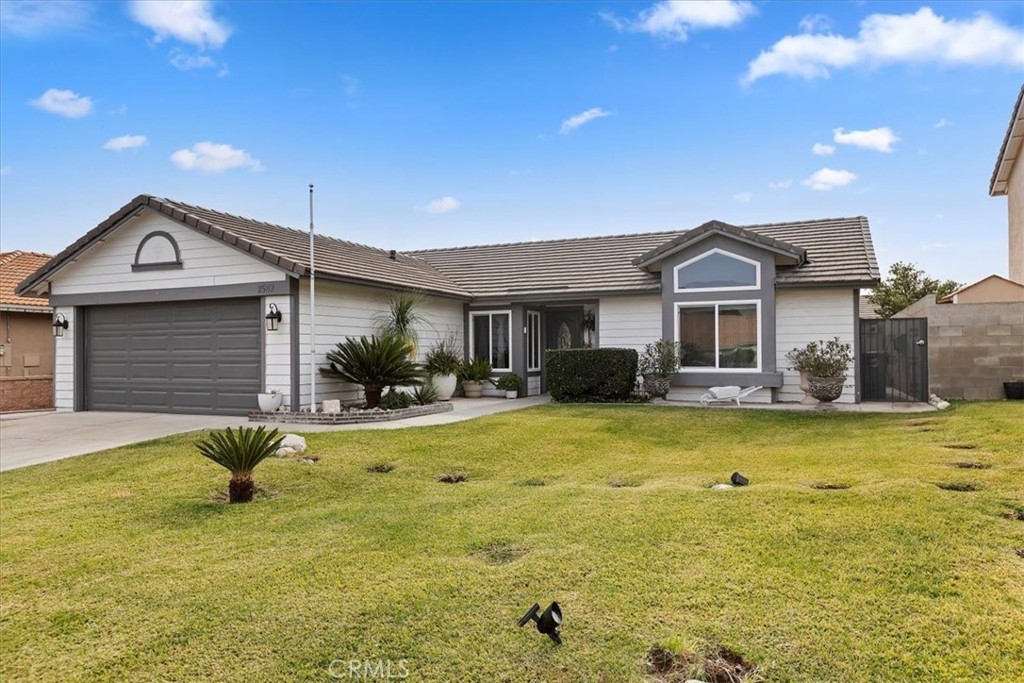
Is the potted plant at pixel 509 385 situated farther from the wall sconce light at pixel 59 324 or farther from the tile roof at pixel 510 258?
the wall sconce light at pixel 59 324

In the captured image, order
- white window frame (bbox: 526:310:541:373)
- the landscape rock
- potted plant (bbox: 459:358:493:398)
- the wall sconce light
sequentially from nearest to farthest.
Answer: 1. the landscape rock
2. the wall sconce light
3. potted plant (bbox: 459:358:493:398)
4. white window frame (bbox: 526:310:541:373)

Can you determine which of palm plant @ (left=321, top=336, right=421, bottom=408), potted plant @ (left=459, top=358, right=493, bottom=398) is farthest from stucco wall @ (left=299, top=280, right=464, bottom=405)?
potted plant @ (left=459, top=358, right=493, bottom=398)

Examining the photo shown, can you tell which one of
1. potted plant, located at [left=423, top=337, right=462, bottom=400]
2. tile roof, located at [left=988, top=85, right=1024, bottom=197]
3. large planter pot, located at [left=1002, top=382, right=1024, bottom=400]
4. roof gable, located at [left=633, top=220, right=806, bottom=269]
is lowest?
large planter pot, located at [left=1002, top=382, right=1024, bottom=400]

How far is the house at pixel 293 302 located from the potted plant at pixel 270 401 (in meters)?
0.17

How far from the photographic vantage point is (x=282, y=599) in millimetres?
4285

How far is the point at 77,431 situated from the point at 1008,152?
2367 cm

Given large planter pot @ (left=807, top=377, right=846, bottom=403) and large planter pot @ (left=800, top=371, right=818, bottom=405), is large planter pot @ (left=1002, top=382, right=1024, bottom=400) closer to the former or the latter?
large planter pot @ (left=807, top=377, right=846, bottom=403)

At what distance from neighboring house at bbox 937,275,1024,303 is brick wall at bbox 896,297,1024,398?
214 inches

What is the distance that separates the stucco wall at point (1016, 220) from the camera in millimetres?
18375

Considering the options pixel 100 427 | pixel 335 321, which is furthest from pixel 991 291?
pixel 100 427

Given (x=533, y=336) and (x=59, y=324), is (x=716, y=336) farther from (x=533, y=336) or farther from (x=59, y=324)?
(x=59, y=324)

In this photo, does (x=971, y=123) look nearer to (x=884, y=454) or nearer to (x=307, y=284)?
(x=884, y=454)

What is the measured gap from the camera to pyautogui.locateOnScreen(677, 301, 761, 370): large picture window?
14766 mm

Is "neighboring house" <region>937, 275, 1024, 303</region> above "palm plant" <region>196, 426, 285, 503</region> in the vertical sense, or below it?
above
